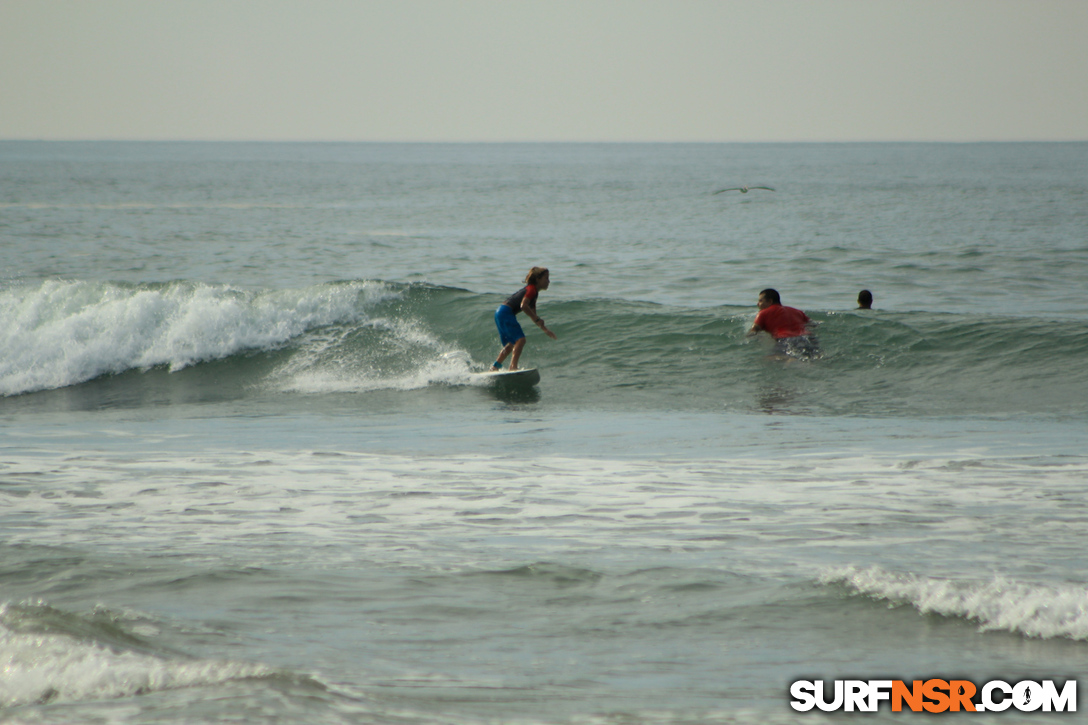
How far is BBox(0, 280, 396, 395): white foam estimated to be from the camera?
15.2 m

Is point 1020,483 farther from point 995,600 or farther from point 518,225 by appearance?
point 518,225

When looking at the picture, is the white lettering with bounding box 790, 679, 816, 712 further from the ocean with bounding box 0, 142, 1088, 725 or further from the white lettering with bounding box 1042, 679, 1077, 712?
the white lettering with bounding box 1042, 679, 1077, 712

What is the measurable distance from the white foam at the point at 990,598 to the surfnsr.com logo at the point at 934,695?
0.52 meters

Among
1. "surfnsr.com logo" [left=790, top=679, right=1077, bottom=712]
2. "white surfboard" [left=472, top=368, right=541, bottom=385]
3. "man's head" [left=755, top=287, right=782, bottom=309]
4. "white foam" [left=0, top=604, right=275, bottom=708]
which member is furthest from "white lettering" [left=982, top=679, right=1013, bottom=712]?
"man's head" [left=755, top=287, right=782, bottom=309]

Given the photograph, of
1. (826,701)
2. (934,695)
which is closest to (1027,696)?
(934,695)

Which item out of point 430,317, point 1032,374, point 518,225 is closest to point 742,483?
point 1032,374

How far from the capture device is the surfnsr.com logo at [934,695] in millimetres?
Result: 3730

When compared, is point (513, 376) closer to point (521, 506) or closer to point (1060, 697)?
point (521, 506)

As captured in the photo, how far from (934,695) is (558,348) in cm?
1242

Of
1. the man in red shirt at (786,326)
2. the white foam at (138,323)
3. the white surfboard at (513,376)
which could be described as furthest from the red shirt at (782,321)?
the white foam at (138,323)

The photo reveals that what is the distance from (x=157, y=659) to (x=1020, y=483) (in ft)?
19.4

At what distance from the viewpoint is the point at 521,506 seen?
22.5 ft

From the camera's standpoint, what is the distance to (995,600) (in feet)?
15.3

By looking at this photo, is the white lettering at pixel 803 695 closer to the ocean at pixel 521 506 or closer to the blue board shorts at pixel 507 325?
the ocean at pixel 521 506
